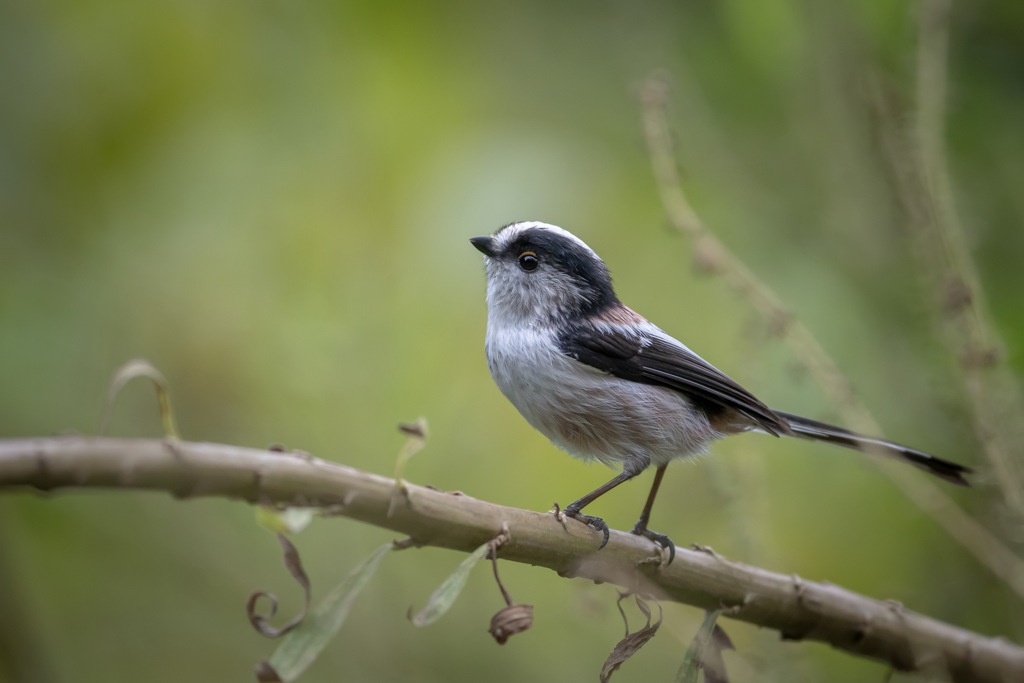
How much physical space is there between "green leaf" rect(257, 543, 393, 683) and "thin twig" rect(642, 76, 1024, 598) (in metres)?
1.25

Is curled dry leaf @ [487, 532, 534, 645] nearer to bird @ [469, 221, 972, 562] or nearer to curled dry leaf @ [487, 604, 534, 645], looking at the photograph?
curled dry leaf @ [487, 604, 534, 645]

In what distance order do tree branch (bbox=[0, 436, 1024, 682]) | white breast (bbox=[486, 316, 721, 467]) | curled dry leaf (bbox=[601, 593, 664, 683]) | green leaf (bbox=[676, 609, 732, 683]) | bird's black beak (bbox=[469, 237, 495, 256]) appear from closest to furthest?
1. tree branch (bbox=[0, 436, 1024, 682])
2. curled dry leaf (bbox=[601, 593, 664, 683])
3. green leaf (bbox=[676, 609, 732, 683])
4. white breast (bbox=[486, 316, 721, 467])
5. bird's black beak (bbox=[469, 237, 495, 256])

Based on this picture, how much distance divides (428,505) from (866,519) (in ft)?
8.51

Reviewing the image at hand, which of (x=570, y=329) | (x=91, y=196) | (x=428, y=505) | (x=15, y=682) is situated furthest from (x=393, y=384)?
(x=428, y=505)

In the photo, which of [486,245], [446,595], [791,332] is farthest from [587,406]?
[446,595]

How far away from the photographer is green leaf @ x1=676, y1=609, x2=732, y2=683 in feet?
5.89

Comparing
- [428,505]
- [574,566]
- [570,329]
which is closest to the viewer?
[428,505]

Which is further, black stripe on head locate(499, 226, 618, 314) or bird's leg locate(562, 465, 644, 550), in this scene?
black stripe on head locate(499, 226, 618, 314)

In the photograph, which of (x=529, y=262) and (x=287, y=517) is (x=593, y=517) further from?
(x=529, y=262)

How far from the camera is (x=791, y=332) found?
7.82 feet

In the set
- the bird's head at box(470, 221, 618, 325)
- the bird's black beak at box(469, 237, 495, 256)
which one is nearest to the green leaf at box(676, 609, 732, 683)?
the bird's head at box(470, 221, 618, 325)

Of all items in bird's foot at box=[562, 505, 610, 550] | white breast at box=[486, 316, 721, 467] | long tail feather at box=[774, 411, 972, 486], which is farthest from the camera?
white breast at box=[486, 316, 721, 467]

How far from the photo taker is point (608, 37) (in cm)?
407

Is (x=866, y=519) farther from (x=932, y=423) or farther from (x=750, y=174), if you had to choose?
(x=750, y=174)
